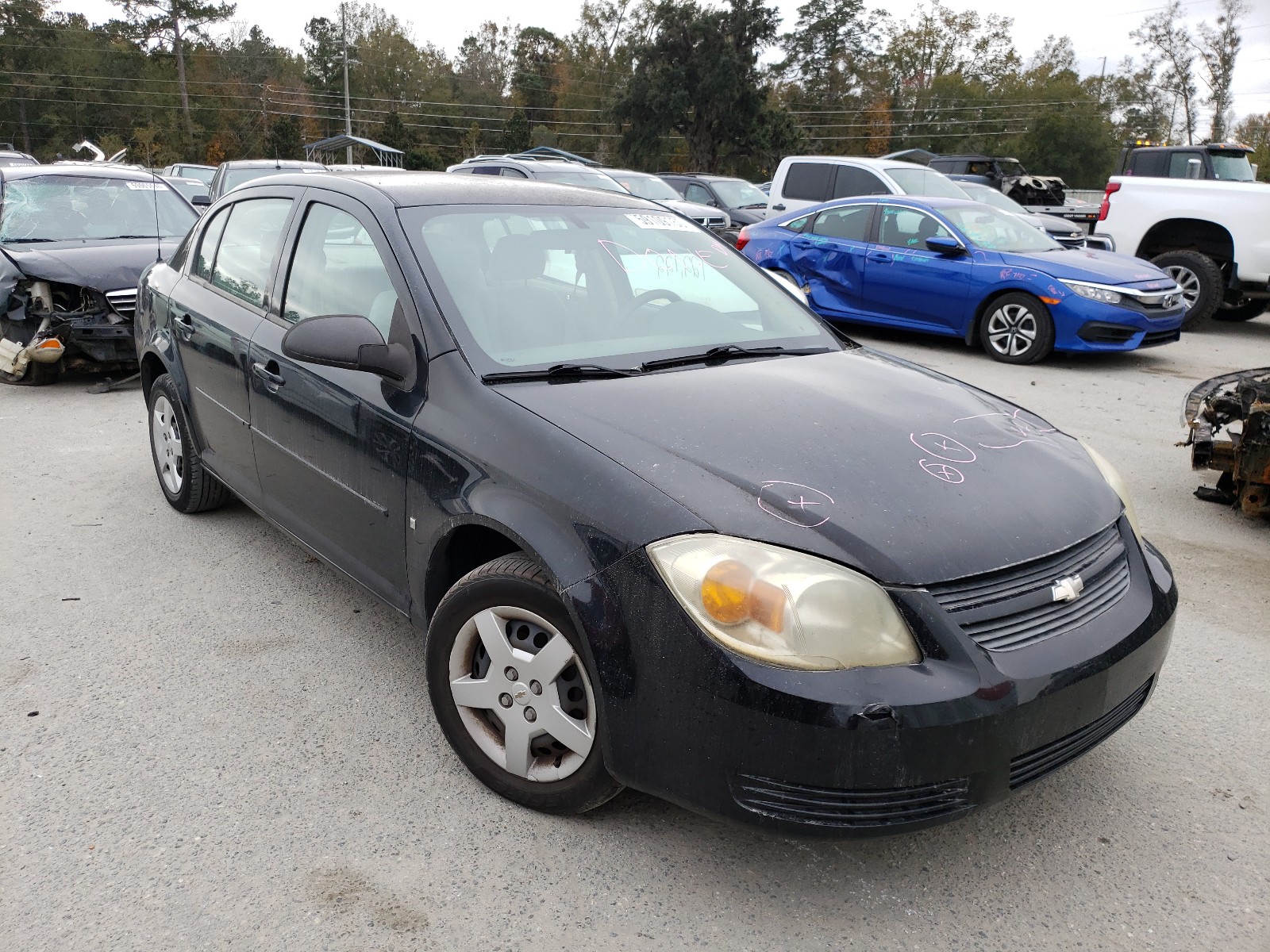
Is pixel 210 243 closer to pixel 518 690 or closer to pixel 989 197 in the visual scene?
pixel 518 690

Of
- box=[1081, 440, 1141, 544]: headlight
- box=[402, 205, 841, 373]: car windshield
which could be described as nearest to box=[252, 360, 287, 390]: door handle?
box=[402, 205, 841, 373]: car windshield

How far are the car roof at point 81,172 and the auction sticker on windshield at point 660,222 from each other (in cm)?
689

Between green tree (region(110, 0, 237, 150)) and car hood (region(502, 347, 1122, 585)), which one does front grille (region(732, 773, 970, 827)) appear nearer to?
car hood (region(502, 347, 1122, 585))

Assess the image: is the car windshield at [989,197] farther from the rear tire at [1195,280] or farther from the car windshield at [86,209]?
the car windshield at [86,209]

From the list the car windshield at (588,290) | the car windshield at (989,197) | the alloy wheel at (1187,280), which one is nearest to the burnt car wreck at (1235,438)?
the car windshield at (588,290)

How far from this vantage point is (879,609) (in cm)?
210

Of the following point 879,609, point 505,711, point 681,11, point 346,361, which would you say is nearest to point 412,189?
point 346,361

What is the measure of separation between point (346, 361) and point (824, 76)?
7171cm

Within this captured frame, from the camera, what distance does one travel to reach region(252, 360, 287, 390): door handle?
136 inches

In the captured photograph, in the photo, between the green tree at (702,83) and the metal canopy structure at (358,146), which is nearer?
the metal canopy structure at (358,146)

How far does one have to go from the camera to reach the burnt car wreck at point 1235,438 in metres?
4.69

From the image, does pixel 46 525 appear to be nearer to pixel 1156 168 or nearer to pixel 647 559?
pixel 647 559

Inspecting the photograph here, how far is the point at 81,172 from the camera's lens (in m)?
8.69

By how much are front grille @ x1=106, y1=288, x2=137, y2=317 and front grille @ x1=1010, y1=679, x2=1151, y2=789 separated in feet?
23.9
